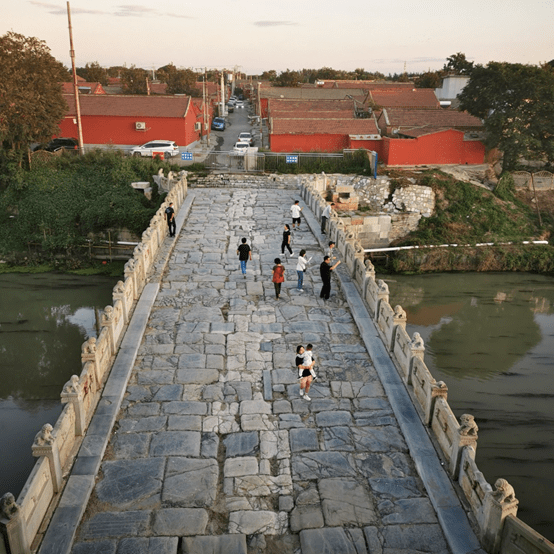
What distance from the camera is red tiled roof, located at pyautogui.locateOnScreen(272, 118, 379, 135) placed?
3114cm

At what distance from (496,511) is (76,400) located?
5.37 meters

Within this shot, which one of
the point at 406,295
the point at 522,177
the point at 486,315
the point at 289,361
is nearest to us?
the point at 289,361

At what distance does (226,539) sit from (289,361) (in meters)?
4.14

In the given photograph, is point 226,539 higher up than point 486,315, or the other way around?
point 226,539

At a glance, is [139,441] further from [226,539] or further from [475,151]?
[475,151]

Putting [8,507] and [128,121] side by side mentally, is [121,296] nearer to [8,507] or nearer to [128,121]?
[8,507]

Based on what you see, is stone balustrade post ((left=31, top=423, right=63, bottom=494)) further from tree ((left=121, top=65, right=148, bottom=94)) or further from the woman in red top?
tree ((left=121, top=65, right=148, bottom=94))

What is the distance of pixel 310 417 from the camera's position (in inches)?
320

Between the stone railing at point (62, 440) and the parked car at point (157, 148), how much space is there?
2120 cm

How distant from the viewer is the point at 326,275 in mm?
11766

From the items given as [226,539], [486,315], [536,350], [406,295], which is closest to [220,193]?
[406,295]

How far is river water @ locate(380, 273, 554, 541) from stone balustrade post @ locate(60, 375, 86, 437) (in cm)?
809

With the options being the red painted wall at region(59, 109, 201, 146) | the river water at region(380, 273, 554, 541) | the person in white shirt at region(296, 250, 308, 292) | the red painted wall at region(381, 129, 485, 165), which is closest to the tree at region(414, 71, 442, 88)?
the red painted wall at region(381, 129, 485, 165)

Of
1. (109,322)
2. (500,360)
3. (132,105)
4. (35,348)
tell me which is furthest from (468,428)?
(132,105)
